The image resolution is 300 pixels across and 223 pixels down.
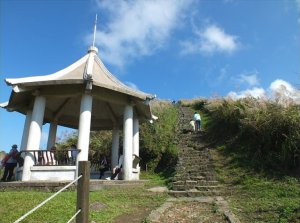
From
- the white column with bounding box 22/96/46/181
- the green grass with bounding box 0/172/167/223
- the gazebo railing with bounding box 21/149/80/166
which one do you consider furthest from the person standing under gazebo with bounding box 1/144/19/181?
the green grass with bounding box 0/172/167/223

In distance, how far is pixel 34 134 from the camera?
43.4ft

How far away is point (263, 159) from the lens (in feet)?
44.1

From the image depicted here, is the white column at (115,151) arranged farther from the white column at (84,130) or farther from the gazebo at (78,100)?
the white column at (84,130)

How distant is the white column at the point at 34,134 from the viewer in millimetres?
12775

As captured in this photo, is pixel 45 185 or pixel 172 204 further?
pixel 45 185

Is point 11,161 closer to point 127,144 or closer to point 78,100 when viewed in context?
point 78,100

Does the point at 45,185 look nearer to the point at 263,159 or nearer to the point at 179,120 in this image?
the point at 263,159

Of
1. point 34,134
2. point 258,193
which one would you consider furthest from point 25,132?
point 258,193

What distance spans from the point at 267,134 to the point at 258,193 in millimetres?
3782

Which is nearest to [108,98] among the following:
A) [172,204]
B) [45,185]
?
[45,185]

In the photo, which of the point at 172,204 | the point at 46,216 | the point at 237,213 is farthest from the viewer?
the point at 172,204

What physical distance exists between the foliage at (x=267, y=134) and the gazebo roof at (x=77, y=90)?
175 inches

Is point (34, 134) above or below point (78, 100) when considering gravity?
below

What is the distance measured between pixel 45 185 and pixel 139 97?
16.3 ft
